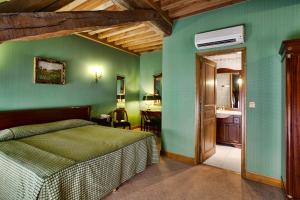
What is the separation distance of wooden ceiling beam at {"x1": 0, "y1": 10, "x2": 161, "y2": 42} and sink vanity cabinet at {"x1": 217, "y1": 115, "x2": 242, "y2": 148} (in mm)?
3330

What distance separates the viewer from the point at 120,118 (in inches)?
220

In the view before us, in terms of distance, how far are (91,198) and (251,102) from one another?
2619mm

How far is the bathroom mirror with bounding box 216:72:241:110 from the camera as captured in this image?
497cm

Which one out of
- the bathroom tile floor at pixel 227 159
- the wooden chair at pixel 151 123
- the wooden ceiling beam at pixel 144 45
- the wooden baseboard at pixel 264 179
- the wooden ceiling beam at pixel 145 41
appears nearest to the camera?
the wooden baseboard at pixel 264 179

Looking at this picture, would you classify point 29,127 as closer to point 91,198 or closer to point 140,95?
point 91,198

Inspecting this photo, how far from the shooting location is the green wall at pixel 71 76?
126 inches

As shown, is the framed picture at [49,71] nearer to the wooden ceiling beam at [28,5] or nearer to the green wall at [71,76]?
the green wall at [71,76]

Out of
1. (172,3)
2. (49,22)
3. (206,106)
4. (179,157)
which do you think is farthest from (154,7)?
(179,157)

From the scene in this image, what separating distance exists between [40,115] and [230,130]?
168 inches

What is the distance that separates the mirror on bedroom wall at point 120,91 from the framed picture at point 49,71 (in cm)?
191

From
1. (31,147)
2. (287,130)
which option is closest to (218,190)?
(287,130)

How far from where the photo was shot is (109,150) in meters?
2.29

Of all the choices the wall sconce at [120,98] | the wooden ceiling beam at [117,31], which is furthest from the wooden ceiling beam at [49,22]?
the wall sconce at [120,98]

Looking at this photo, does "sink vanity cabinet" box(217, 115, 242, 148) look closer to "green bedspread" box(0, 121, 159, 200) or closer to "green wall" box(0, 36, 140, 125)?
"green bedspread" box(0, 121, 159, 200)
